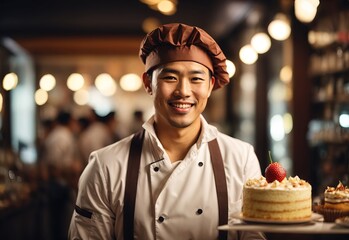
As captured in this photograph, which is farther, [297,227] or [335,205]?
[335,205]

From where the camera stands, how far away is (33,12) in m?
14.9

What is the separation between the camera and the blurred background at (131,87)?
27.9 ft

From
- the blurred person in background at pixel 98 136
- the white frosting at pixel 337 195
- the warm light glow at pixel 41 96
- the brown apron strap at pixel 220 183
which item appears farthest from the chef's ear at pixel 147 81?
the warm light glow at pixel 41 96

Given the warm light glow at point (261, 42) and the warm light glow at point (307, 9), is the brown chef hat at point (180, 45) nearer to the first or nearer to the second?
the warm light glow at point (307, 9)

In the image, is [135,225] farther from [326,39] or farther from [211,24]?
[211,24]

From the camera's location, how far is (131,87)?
2008cm

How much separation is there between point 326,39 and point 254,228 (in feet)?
19.8

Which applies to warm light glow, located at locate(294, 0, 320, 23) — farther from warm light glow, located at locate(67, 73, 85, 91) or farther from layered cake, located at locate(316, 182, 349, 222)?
warm light glow, located at locate(67, 73, 85, 91)

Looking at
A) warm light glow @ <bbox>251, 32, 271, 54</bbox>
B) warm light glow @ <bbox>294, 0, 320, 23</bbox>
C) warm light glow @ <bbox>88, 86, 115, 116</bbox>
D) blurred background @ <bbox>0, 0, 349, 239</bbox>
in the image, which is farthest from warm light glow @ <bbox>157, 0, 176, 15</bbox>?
warm light glow @ <bbox>88, 86, 115, 116</bbox>

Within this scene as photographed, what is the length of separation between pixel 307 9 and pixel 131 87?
39.3 feet

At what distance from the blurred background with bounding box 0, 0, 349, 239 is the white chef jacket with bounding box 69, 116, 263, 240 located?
11.1 feet

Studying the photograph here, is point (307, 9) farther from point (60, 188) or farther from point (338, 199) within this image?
point (338, 199)

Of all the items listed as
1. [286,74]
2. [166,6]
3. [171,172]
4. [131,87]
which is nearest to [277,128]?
[286,74]

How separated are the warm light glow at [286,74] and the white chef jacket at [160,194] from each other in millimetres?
7017
